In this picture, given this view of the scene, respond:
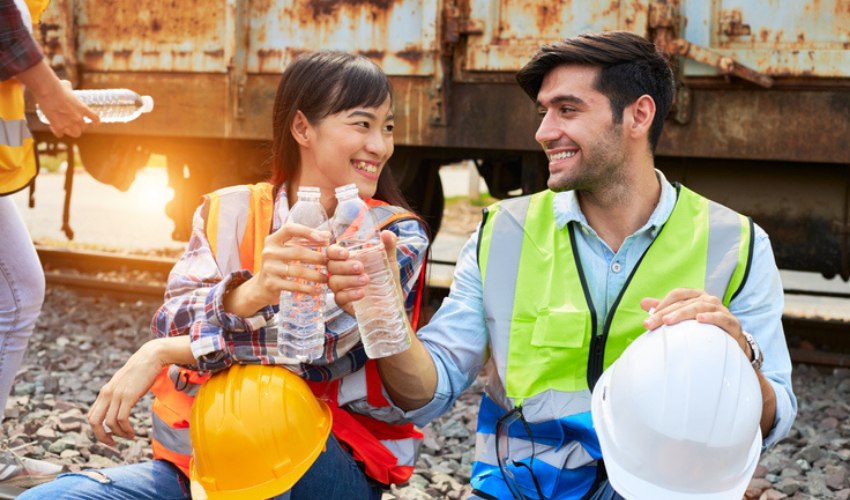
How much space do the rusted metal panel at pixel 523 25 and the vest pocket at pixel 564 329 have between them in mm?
3163

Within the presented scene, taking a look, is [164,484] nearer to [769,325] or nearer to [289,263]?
[289,263]

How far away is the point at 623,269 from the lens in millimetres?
2186

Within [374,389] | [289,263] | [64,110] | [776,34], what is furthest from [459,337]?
[776,34]

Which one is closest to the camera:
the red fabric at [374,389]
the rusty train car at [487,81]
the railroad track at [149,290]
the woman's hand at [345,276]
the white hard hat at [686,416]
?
the white hard hat at [686,416]

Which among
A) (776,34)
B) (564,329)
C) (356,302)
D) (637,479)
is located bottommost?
(637,479)

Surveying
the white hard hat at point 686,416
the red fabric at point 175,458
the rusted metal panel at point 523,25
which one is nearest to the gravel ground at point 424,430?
the red fabric at point 175,458

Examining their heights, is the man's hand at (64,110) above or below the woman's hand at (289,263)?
above

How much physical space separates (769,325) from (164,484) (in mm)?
1600

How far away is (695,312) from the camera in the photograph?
1.76 m

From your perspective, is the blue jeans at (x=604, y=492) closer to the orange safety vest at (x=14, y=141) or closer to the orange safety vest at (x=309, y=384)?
the orange safety vest at (x=309, y=384)

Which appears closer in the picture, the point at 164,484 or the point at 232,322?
the point at 232,322

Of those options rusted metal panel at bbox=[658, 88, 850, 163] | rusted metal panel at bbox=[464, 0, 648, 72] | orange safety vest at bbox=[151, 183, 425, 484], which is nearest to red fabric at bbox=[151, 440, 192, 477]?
orange safety vest at bbox=[151, 183, 425, 484]

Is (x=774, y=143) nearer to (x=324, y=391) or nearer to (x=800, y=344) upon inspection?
(x=800, y=344)

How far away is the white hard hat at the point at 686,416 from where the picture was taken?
1.69m
